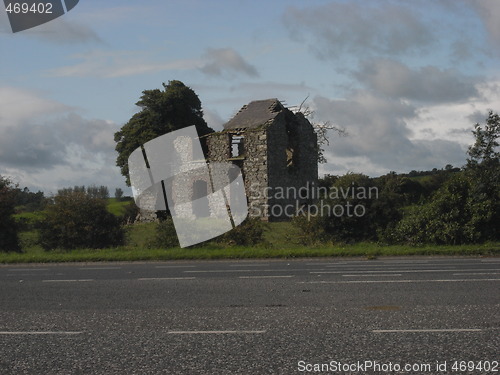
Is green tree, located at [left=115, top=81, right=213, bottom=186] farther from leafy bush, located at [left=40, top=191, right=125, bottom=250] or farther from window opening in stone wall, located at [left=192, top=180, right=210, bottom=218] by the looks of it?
leafy bush, located at [left=40, top=191, right=125, bottom=250]

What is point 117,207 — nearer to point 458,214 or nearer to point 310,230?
point 310,230

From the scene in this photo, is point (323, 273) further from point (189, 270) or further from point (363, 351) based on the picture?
point (363, 351)

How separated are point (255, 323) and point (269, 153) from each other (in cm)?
3371

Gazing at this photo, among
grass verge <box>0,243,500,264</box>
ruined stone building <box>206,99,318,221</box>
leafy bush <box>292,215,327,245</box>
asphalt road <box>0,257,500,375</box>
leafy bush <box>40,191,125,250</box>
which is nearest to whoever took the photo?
asphalt road <box>0,257,500,375</box>

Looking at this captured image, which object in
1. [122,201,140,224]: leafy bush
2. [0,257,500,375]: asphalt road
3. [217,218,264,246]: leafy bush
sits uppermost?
[122,201,140,224]: leafy bush

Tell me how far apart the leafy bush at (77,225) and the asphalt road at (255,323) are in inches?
437

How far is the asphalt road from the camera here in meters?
7.26

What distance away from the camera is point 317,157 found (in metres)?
49.2

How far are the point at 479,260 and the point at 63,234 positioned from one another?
54.8ft

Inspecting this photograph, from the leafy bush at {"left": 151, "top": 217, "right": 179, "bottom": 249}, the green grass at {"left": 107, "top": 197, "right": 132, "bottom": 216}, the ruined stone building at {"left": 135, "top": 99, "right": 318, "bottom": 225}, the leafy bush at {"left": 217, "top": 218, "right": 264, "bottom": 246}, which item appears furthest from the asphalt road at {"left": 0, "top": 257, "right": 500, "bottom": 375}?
the ruined stone building at {"left": 135, "top": 99, "right": 318, "bottom": 225}

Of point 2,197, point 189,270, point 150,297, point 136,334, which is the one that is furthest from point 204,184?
point 136,334

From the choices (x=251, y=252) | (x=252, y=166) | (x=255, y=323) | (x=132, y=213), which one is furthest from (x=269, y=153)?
(x=255, y=323)

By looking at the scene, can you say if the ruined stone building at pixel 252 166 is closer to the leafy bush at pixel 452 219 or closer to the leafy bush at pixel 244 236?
the leafy bush at pixel 244 236

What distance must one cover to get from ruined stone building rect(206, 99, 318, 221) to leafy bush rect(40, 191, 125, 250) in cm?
1555
